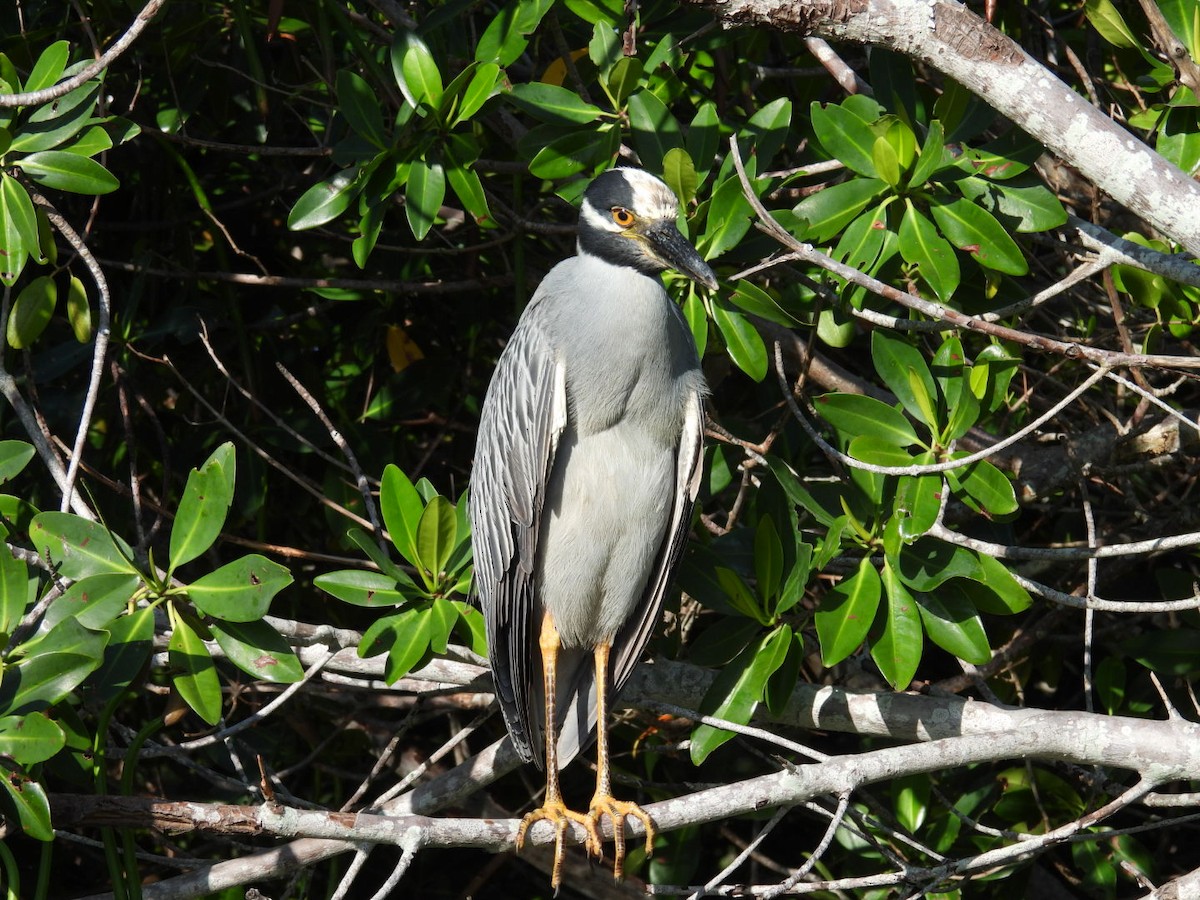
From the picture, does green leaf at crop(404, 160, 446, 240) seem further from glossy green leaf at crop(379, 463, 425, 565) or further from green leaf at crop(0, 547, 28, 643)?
green leaf at crop(0, 547, 28, 643)

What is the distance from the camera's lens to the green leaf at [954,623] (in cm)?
243

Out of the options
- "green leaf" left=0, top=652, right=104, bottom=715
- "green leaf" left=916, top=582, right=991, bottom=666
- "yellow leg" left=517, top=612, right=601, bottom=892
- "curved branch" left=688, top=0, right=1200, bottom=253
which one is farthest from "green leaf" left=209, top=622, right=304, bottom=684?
"curved branch" left=688, top=0, right=1200, bottom=253

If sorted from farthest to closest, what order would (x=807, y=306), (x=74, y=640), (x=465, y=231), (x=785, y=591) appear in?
(x=465, y=231) → (x=807, y=306) → (x=785, y=591) → (x=74, y=640)

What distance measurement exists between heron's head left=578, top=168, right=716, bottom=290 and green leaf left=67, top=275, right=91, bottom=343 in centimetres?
121

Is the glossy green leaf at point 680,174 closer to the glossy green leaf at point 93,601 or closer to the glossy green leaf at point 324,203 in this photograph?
the glossy green leaf at point 324,203

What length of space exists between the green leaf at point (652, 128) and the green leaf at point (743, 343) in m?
0.37

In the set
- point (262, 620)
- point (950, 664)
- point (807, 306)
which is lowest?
point (950, 664)

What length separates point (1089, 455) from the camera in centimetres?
300

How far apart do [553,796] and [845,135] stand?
1.54 metres

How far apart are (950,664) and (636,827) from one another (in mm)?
1517

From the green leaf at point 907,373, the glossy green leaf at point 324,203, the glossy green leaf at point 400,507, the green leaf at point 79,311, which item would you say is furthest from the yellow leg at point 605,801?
the green leaf at point 79,311

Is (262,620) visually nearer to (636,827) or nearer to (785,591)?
(636,827)

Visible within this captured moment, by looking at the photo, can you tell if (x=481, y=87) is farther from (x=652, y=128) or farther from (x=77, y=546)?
(x=77, y=546)

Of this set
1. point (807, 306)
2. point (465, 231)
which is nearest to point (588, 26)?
point (465, 231)
